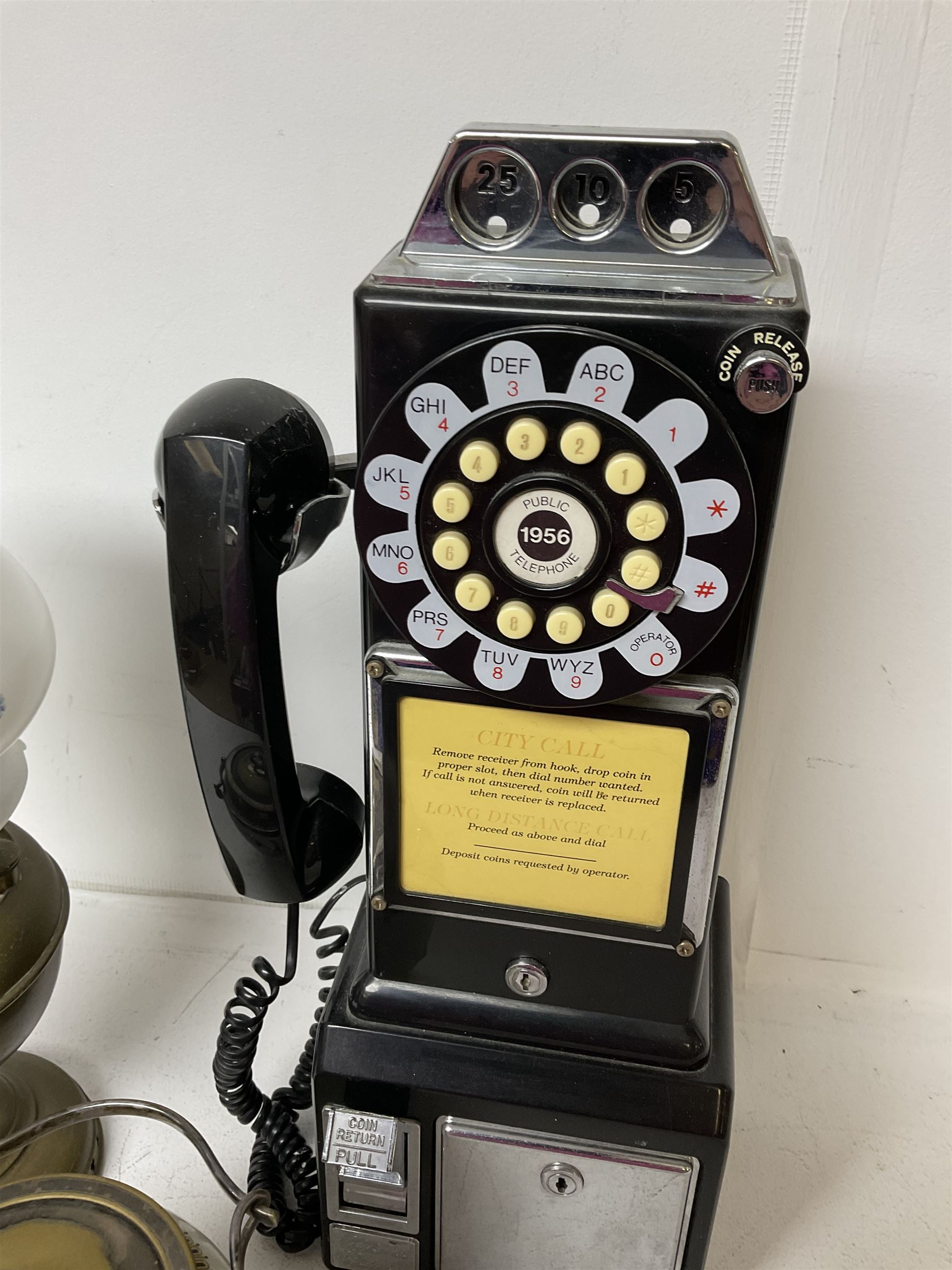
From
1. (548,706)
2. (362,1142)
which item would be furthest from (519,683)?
(362,1142)

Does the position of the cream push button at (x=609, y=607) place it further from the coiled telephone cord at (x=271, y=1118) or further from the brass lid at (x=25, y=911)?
the brass lid at (x=25, y=911)

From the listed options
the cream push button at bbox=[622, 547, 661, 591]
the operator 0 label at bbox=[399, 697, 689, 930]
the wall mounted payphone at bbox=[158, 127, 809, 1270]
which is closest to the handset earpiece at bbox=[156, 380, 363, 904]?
the wall mounted payphone at bbox=[158, 127, 809, 1270]

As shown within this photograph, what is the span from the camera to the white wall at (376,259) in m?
0.73

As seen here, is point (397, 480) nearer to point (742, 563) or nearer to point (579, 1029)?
point (742, 563)

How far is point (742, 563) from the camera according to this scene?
20.7 inches

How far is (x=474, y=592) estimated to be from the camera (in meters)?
0.55

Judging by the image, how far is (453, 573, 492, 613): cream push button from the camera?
0.54 meters

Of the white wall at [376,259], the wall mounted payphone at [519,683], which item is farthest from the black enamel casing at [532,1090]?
the white wall at [376,259]

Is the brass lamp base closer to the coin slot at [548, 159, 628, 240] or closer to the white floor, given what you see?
the white floor

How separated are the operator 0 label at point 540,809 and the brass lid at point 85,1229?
9.5 inches

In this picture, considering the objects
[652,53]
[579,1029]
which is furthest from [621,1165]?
[652,53]

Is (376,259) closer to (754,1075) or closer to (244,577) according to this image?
(244,577)

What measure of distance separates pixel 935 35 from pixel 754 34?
123 millimetres

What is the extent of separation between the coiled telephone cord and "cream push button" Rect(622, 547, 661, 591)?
0.44 meters
